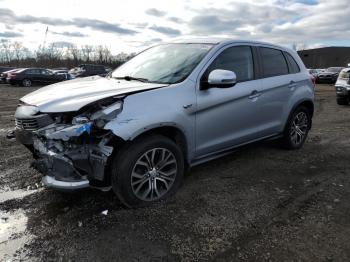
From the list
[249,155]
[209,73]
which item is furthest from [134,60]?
[249,155]

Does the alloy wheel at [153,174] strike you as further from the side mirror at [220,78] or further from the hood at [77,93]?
the side mirror at [220,78]

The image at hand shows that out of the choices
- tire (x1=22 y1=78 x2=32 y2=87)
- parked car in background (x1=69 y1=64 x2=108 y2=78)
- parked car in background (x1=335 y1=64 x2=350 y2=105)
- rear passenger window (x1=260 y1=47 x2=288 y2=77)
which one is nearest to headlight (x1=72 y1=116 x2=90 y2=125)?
rear passenger window (x1=260 y1=47 x2=288 y2=77)

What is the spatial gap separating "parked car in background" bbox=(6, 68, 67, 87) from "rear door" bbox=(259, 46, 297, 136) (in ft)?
80.8

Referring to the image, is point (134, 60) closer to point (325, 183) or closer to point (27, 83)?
point (325, 183)

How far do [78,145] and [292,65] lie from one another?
3.98 m

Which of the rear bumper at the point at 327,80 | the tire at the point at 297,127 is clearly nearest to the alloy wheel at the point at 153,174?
the tire at the point at 297,127

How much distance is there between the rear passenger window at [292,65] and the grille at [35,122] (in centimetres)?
395

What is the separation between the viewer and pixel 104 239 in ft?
11.3

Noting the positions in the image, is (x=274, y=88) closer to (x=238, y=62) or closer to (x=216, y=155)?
(x=238, y=62)

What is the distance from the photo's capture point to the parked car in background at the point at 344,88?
13.7 metres

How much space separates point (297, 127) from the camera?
6.43 m

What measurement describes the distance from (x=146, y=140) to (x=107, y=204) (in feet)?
2.87

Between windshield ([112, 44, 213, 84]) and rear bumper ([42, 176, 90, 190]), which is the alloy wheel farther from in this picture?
windshield ([112, 44, 213, 84])

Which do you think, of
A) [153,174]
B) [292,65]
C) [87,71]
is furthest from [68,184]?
[87,71]
